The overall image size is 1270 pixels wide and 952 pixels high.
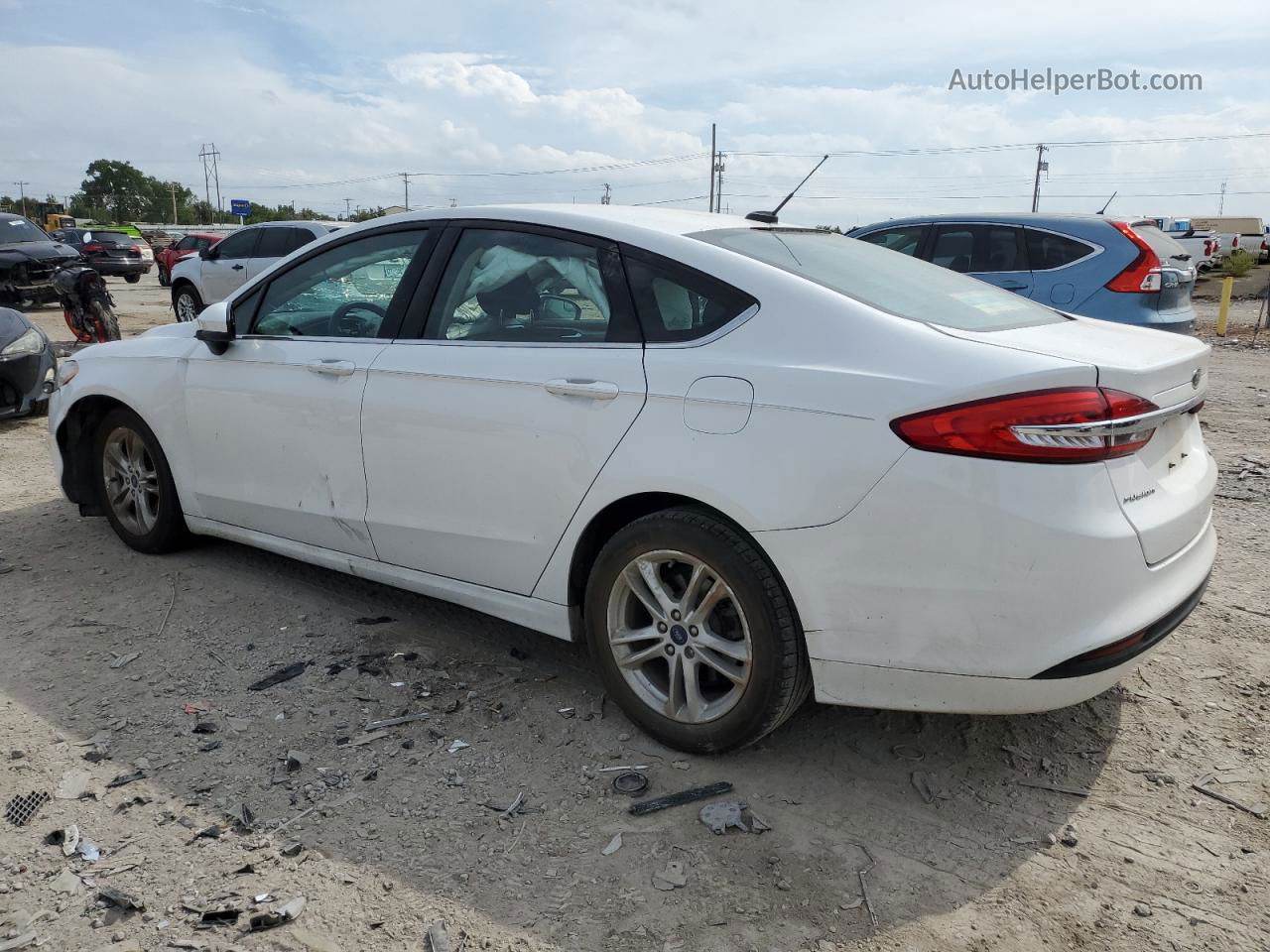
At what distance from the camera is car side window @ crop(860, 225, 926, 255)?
9.60 m

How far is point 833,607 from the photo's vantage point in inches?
105

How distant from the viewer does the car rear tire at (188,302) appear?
16438 millimetres

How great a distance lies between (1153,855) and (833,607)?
1050mm

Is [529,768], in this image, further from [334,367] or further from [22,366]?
[22,366]

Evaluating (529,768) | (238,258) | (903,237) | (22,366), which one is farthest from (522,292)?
(238,258)

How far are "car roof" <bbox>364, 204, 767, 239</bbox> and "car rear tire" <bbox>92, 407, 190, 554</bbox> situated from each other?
72.7 inches

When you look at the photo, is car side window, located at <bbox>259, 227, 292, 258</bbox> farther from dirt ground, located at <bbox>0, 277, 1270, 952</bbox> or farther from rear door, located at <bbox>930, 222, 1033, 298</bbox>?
dirt ground, located at <bbox>0, 277, 1270, 952</bbox>

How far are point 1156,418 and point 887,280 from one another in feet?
3.01

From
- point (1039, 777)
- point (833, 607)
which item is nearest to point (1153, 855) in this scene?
point (1039, 777)

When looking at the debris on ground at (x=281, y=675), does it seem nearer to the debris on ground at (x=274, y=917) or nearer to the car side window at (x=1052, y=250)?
the debris on ground at (x=274, y=917)

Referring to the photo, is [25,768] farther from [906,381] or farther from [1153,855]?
[1153,855]

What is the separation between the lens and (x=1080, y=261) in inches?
335

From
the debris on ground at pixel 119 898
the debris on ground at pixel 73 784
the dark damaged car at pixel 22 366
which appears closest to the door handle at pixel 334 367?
the debris on ground at pixel 73 784

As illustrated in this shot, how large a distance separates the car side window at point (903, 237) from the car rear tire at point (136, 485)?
22.6 ft
